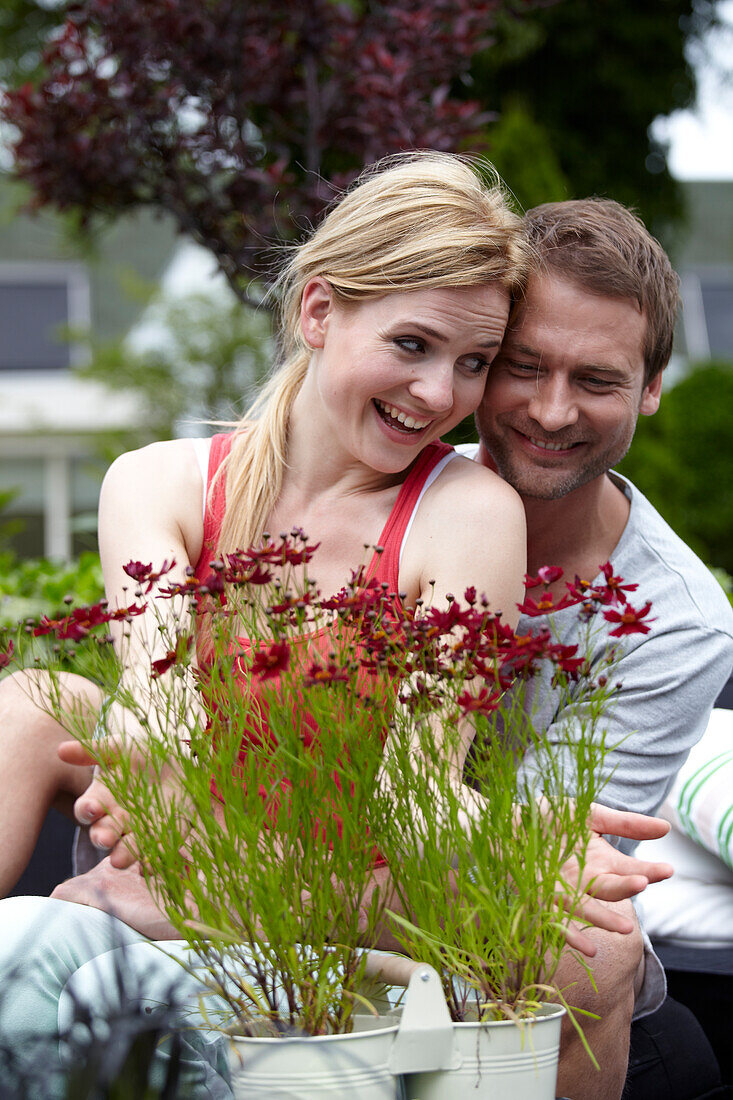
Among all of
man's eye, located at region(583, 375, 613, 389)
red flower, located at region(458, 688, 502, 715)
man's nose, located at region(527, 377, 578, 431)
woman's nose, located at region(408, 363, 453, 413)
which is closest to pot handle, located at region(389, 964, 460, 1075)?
red flower, located at region(458, 688, 502, 715)

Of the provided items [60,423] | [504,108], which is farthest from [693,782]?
[60,423]

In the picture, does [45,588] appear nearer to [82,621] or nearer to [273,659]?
[82,621]

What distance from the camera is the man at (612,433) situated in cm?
211

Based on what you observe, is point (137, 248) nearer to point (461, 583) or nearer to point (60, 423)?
point (60, 423)

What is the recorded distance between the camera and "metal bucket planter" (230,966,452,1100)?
3.48ft

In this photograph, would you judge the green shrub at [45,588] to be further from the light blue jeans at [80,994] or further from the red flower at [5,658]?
the red flower at [5,658]

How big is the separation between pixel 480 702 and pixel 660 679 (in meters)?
1.12

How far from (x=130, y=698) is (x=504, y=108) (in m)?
10.9

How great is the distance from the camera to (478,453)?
2.57 metres

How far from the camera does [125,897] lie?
1740mm

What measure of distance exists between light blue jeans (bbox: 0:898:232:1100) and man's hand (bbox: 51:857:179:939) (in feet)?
0.33

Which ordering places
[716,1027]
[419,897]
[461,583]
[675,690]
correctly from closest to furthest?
[419,897] < [461,583] < [675,690] < [716,1027]

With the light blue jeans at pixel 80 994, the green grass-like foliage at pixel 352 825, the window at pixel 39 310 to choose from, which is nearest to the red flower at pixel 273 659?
the green grass-like foliage at pixel 352 825

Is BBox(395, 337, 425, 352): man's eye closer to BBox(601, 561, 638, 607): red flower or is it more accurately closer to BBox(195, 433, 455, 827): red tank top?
BBox(195, 433, 455, 827): red tank top
